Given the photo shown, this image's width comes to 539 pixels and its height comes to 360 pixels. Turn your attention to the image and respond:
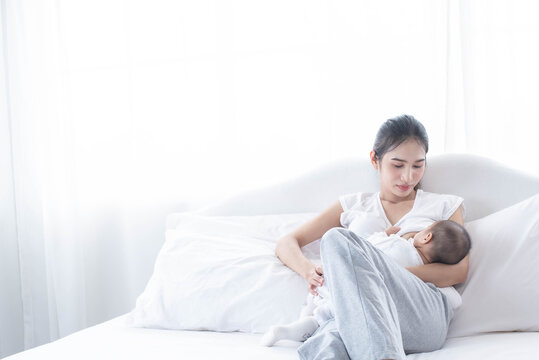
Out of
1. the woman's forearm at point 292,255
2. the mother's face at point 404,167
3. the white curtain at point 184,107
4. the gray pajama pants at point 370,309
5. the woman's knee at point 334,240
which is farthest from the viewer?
the white curtain at point 184,107

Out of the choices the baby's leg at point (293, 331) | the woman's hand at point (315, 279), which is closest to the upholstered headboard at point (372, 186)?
the woman's hand at point (315, 279)

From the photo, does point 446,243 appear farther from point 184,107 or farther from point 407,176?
point 184,107

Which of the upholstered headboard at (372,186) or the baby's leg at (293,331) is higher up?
the upholstered headboard at (372,186)

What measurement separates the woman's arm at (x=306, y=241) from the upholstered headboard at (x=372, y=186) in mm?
140

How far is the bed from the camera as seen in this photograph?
1456mm

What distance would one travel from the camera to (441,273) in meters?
1.54

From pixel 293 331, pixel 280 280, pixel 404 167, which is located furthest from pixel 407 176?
pixel 293 331

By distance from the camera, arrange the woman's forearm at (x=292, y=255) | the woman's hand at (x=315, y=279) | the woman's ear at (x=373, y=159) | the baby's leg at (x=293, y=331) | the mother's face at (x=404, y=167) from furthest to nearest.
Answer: the woman's ear at (x=373, y=159) → the mother's face at (x=404, y=167) → the woman's forearm at (x=292, y=255) → the woman's hand at (x=315, y=279) → the baby's leg at (x=293, y=331)

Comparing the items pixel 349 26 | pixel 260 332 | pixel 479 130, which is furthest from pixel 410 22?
pixel 260 332

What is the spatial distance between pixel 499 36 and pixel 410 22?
1.02 ft

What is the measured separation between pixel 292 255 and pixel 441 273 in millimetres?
426

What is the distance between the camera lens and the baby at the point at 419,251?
4.76 feet

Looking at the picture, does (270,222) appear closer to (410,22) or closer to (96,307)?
(410,22)

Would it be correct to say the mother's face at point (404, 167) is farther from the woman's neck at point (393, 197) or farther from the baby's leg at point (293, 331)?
the baby's leg at point (293, 331)
